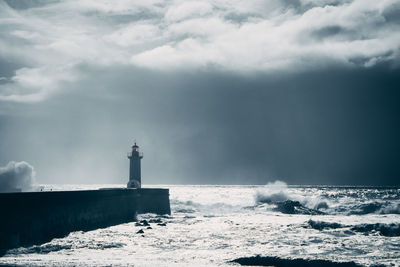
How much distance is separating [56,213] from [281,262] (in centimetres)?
1122

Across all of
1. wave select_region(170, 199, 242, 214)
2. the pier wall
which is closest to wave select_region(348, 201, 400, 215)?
wave select_region(170, 199, 242, 214)

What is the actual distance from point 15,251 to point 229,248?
327 inches

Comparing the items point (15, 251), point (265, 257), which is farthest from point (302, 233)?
point (15, 251)

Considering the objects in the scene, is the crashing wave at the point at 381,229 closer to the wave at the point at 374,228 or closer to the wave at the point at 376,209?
the wave at the point at 374,228

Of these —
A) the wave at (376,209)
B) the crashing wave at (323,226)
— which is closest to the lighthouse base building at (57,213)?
the crashing wave at (323,226)

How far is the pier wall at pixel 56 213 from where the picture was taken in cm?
1759

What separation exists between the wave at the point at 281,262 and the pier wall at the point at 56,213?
28.9 feet

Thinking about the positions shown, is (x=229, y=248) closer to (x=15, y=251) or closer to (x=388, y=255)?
(x=388, y=255)

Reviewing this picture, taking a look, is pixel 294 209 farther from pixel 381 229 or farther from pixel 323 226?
pixel 381 229

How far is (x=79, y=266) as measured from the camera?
1405 cm

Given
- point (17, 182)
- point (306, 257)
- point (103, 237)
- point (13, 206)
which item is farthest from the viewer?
point (17, 182)

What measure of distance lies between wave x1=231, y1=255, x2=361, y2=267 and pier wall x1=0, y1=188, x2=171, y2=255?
8.80 metres

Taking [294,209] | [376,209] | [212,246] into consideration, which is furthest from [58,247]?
[376,209]

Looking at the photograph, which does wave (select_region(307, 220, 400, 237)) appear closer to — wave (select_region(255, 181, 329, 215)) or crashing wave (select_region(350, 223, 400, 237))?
crashing wave (select_region(350, 223, 400, 237))
